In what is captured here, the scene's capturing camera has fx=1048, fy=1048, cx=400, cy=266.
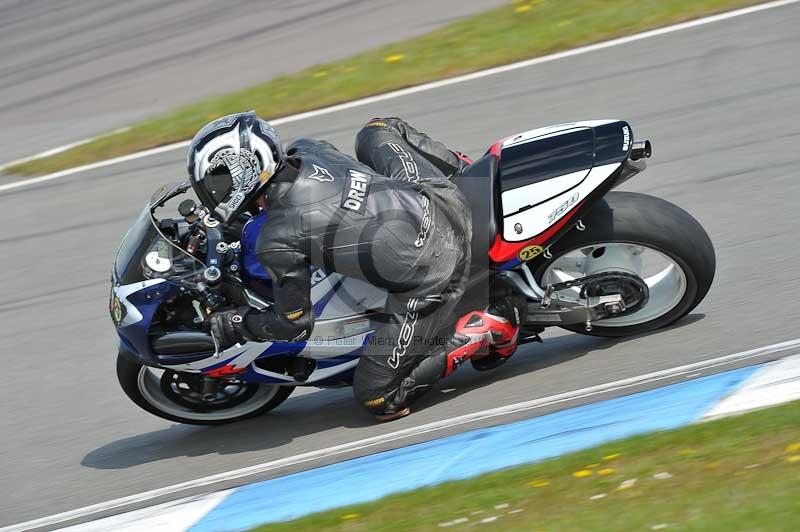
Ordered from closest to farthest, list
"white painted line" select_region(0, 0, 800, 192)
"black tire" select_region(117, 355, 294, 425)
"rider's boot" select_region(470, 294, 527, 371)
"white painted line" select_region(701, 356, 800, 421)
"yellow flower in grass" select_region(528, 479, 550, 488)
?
"yellow flower in grass" select_region(528, 479, 550, 488) → "white painted line" select_region(701, 356, 800, 421) → "rider's boot" select_region(470, 294, 527, 371) → "black tire" select_region(117, 355, 294, 425) → "white painted line" select_region(0, 0, 800, 192)

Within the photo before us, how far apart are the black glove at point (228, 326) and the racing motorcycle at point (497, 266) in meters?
0.11

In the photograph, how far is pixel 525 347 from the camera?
5.78 meters

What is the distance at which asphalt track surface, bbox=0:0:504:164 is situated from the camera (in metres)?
10.6

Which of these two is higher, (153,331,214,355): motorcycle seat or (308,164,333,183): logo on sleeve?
(308,164,333,183): logo on sleeve

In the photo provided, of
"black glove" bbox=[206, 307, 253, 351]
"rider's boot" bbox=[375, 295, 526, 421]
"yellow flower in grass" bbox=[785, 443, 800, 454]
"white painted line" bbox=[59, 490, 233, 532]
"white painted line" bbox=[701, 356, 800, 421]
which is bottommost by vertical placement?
"white painted line" bbox=[59, 490, 233, 532]

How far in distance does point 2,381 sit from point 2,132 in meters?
4.97

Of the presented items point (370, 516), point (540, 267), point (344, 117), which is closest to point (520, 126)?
point (344, 117)

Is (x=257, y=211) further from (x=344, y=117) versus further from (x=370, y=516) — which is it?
(x=344, y=117)

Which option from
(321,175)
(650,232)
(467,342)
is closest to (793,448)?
(650,232)

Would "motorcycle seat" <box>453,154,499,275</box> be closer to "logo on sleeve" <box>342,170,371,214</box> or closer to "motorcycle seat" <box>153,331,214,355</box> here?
"logo on sleeve" <box>342,170,371,214</box>

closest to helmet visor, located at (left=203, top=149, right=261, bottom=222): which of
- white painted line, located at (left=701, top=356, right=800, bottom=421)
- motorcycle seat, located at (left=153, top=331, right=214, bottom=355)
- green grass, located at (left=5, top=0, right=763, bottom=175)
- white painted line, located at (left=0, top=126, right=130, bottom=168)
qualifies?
motorcycle seat, located at (left=153, top=331, right=214, bottom=355)

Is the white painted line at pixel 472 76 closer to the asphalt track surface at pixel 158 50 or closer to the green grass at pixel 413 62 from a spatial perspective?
the green grass at pixel 413 62

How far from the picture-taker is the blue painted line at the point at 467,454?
4.49m

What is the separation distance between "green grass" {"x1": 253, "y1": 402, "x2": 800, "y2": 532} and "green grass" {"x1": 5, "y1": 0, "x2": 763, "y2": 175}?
517cm
